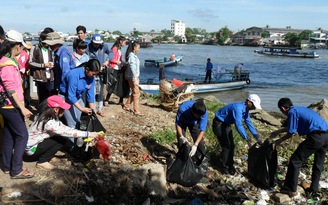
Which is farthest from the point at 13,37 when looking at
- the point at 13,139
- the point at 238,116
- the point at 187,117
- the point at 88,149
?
the point at 238,116

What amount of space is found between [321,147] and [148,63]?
2824 cm

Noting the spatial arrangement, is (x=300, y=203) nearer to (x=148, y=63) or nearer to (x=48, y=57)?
(x=48, y=57)

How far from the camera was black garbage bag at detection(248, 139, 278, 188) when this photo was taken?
5.14m

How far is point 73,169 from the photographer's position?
177 inches

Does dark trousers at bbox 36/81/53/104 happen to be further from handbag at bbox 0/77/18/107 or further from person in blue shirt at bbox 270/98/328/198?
person in blue shirt at bbox 270/98/328/198

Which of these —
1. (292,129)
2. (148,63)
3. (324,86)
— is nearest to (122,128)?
(292,129)

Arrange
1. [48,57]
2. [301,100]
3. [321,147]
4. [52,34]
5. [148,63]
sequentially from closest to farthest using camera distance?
[321,147] < [52,34] < [48,57] < [301,100] < [148,63]

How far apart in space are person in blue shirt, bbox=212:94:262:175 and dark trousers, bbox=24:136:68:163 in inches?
98.0

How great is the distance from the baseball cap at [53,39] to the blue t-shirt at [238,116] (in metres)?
2.90

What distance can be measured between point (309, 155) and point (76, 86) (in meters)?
3.60

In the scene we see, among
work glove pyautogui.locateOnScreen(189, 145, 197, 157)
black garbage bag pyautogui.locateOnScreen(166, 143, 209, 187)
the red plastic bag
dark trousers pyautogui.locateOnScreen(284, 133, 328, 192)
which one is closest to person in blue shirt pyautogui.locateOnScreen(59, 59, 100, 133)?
the red plastic bag

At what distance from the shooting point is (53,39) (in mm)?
5367

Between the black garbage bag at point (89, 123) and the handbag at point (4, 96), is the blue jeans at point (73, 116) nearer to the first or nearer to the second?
the black garbage bag at point (89, 123)

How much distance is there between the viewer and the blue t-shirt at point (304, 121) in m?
4.68
